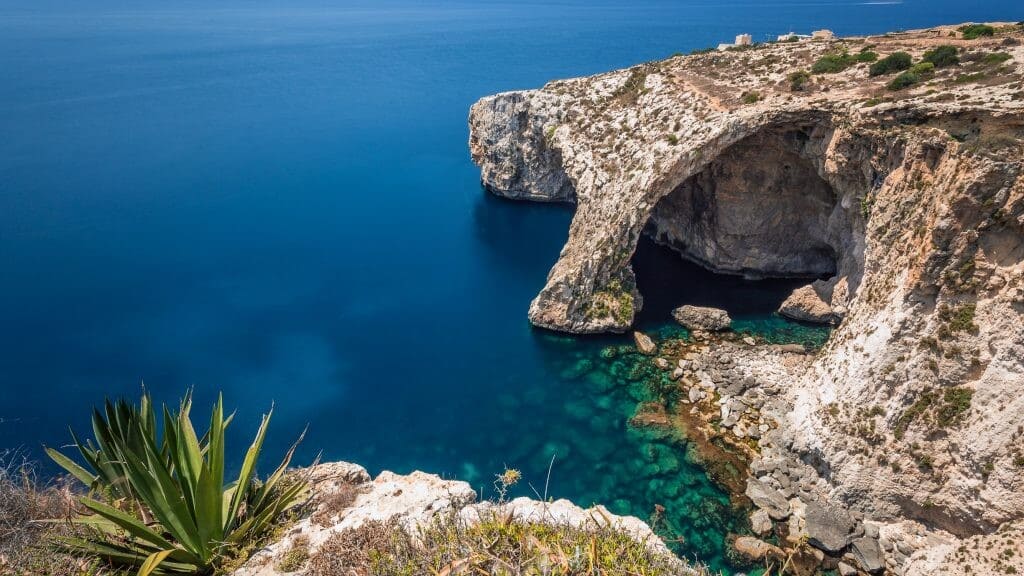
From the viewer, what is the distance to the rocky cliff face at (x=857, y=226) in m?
16.2

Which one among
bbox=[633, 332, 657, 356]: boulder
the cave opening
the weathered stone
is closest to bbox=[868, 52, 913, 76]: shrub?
the cave opening

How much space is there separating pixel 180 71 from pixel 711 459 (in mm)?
109707

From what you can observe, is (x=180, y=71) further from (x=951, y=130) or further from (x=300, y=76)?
(x=951, y=130)

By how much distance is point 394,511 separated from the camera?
467 inches

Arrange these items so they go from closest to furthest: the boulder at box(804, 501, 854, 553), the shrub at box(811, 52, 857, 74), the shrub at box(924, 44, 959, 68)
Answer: the boulder at box(804, 501, 854, 553)
the shrub at box(924, 44, 959, 68)
the shrub at box(811, 52, 857, 74)

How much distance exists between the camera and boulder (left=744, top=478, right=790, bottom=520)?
18.9 meters

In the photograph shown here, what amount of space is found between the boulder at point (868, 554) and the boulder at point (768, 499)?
2059 mm

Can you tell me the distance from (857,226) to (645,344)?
11.0 m

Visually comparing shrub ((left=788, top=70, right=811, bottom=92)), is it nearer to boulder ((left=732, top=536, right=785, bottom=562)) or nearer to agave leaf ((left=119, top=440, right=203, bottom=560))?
boulder ((left=732, top=536, right=785, bottom=562))

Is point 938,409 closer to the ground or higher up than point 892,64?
closer to the ground

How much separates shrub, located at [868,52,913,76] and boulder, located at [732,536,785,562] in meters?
22.9

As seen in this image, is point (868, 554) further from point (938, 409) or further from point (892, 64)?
point (892, 64)

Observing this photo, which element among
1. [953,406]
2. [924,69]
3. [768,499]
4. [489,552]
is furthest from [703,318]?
[489,552]

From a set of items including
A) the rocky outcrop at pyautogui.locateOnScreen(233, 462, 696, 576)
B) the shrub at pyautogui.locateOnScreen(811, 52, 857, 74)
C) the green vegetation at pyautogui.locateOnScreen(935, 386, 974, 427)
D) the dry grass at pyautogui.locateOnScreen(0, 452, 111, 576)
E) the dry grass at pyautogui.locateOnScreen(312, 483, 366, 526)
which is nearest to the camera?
the dry grass at pyautogui.locateOnScreen(0, 452, 111, 576)
